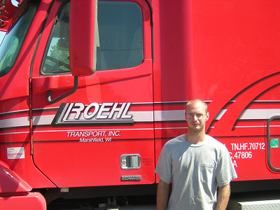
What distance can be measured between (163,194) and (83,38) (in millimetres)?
1167

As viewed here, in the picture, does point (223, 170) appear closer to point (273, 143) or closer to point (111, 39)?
point (273, 143)

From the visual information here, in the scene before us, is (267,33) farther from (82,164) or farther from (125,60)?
(82,164)

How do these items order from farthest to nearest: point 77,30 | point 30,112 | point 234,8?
point 234,8 < point 30,112 < point 77,30

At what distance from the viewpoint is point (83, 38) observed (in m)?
3.13

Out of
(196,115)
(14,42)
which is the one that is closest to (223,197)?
(196,115)

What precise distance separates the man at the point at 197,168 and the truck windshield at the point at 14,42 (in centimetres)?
138

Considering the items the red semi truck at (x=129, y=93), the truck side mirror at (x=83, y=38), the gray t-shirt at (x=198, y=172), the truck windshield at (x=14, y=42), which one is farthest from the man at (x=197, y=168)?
the truck windshield at (x=14, y=42)

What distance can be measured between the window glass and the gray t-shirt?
0.84 m

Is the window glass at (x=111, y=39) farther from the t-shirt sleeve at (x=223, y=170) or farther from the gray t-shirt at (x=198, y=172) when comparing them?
the t-shirt sleeve at (x=223, y=170)

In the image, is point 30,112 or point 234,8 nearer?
point 30,112

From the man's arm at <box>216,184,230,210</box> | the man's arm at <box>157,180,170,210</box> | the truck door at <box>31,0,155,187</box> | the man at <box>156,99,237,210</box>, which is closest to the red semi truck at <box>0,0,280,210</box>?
the truck door at <box>31,0,155,187</box>

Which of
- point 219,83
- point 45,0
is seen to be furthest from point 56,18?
point 219,83

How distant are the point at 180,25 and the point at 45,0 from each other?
1.03 meters

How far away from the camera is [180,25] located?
3648mm
